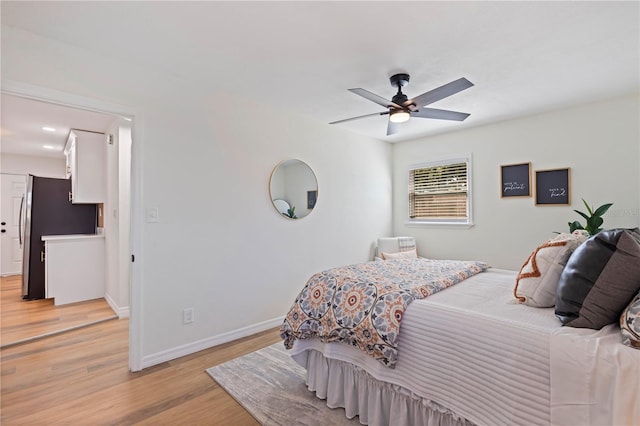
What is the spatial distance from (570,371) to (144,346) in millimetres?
2779

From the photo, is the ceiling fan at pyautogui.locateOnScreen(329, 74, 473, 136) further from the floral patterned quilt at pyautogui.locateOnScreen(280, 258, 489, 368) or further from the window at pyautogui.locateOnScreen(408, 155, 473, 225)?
the window at pyautogui.locateOnScreen(408, 155, 473, 225)

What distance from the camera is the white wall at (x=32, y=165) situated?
5879 mm

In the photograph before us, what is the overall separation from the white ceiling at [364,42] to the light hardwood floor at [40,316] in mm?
2924

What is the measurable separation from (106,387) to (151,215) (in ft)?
4.26

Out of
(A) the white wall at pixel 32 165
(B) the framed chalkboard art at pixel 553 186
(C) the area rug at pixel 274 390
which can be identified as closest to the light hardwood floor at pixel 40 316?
(C) the area rug at pixel 274 390

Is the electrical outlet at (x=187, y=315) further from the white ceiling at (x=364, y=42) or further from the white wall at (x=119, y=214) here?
the white ceiling at (x=364, y=42)

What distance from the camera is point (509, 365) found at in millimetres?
1294

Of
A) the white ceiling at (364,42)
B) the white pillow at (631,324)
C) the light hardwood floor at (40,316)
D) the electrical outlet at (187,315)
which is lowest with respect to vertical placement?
the light hardwood floor at (40,316)

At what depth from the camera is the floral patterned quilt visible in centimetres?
168

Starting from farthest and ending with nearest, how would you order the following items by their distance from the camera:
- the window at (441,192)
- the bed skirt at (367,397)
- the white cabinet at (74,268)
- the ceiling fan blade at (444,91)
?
the window at (441,192) < the white cabinet at (74,268) < the ceiling fan blade at (444,91) < the bed skirt at (367,397)

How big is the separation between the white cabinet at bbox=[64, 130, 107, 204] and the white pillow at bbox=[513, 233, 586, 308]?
5013 millimetres

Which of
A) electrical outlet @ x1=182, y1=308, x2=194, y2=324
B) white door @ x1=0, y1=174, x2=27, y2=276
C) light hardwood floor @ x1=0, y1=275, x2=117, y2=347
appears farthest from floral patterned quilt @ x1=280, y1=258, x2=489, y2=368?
white door @ x1=0, y1=174, x2=27, y2=276

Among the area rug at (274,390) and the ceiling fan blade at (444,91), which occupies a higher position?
the ceiling fan blade at (444,91)

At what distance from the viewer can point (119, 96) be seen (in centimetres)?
242
